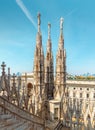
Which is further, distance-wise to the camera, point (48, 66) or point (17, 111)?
point (48, 66)

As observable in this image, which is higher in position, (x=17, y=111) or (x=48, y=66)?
(x=48, y=66)

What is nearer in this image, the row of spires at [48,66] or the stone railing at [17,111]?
the stone railing at [17,111]

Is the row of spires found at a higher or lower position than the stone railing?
higher

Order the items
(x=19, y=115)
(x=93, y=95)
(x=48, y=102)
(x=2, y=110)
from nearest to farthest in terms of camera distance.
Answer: (x=2, y=110) → (x=19, y=115) → (x=48, y=102) → (x=93, y=95)

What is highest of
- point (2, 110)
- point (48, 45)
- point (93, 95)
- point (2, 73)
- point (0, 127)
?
point (48, 45)

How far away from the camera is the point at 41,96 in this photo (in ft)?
81.5

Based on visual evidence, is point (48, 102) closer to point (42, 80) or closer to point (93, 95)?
point (42, 80)

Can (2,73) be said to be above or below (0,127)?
above

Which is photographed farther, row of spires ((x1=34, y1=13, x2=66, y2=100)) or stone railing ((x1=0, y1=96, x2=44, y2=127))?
row of spires ((x1=34, y1=13, x2=66, y2=100))


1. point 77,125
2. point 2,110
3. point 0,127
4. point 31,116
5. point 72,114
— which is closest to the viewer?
point 0,127

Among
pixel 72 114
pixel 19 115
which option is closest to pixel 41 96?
pixel 72 114

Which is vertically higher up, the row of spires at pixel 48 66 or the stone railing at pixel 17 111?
the row of spires at pixel 48 66

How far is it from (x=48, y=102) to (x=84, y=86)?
111 feet

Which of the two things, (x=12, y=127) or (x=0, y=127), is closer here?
(x=0, y=127)
